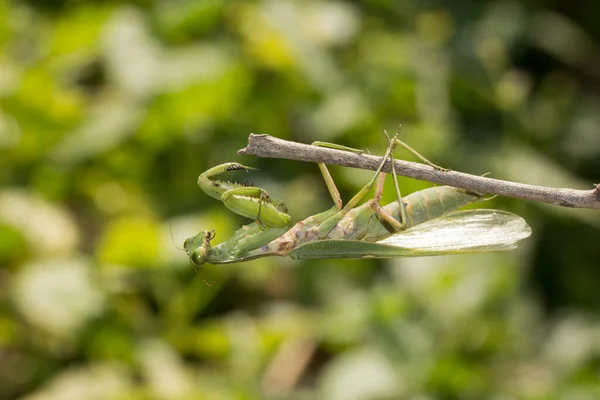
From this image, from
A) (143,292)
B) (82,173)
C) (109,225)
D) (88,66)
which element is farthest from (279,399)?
(88,66)

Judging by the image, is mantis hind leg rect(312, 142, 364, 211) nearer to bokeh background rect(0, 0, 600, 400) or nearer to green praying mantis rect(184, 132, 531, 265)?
green praying mantis rect(184, 132, 531, 265)

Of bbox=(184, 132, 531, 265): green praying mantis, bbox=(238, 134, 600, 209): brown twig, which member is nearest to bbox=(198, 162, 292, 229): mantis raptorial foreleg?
bbox=(184, 132, 531, 265): green praying mantis

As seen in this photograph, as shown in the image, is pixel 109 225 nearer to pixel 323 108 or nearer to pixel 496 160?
pixel 323 108

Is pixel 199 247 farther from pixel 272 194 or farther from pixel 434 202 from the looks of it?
pixel 272 194

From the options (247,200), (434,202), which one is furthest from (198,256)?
(434,202)

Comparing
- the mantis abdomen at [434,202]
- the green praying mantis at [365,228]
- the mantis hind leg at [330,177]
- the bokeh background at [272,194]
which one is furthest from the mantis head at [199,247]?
the bokeh background at [272,194]

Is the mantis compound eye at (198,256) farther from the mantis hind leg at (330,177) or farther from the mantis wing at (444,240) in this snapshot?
the mantis hind leg at (330,177)
